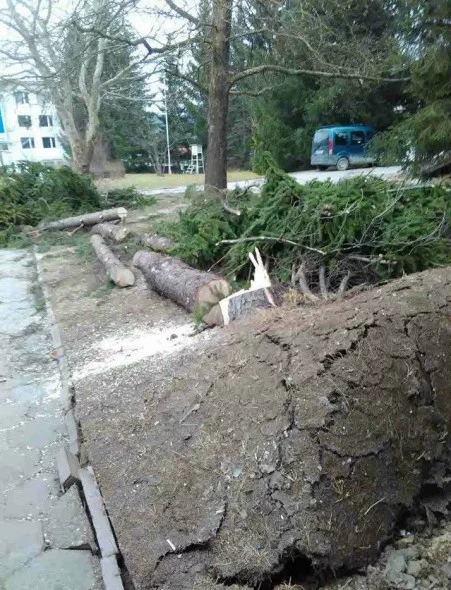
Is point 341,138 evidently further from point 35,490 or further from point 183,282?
point 35,490

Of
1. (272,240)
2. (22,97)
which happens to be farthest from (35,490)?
(22,97)

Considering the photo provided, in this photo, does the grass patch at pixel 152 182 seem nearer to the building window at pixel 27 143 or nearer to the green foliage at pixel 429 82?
the green foliage at pixel 429 82

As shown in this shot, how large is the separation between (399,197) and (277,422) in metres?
4.17

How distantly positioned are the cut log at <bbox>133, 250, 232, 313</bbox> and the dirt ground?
5.02 feet

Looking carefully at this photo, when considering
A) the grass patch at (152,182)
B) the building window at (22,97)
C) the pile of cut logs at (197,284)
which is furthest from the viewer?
the building window at (22,97)

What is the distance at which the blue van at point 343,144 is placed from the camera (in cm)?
2123

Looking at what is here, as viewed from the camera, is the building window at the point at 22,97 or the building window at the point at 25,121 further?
the building window at the point at 25,121

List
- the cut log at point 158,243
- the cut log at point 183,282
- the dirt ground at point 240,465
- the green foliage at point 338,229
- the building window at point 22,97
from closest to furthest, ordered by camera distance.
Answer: the dirt ground at point 240,465, the green foliage at point 338,229, the cut log at point 183,282, the cut log at point 158,243, the building window at point 22,97

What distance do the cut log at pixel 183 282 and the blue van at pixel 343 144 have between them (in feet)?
51.3

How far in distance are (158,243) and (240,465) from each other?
6256mm

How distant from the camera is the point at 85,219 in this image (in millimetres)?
12711

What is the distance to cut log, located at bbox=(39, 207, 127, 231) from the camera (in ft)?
41.7

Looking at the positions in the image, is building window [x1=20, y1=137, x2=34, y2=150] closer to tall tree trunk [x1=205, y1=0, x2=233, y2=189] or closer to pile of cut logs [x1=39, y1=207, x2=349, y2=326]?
tall tree trunk [x1=205, y1=0, x2=233, y2=189]

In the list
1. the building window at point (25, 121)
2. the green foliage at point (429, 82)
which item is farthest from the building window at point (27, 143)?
the green foliage at point (429, 82)
